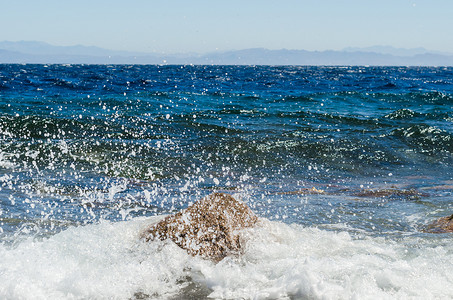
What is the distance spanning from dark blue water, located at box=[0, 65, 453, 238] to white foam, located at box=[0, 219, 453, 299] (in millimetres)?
979

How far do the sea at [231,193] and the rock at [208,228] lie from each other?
0.13m

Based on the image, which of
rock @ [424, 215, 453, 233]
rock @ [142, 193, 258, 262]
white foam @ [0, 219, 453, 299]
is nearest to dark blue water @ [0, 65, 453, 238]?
rock @ [424, 215, 453, 233]

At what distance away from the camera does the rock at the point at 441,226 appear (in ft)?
17.4

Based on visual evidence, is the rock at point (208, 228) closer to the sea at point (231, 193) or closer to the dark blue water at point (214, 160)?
the sea at point (231, 193)

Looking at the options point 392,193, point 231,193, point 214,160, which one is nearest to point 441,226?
point 392,193

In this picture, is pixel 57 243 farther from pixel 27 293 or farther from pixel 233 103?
pixel 233 103

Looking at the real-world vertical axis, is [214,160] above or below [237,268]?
below

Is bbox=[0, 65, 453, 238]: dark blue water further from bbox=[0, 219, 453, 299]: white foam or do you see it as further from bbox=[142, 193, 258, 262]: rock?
bbox=[142, 193, 258, 262]: rock

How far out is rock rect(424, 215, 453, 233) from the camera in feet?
17.4

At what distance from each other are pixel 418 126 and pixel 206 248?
1156 centimetres

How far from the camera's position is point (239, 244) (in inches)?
176

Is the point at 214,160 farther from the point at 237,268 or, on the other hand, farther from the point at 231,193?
the point at 237,268

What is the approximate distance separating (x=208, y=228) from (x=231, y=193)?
2829 mm

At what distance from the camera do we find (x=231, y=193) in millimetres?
7309
